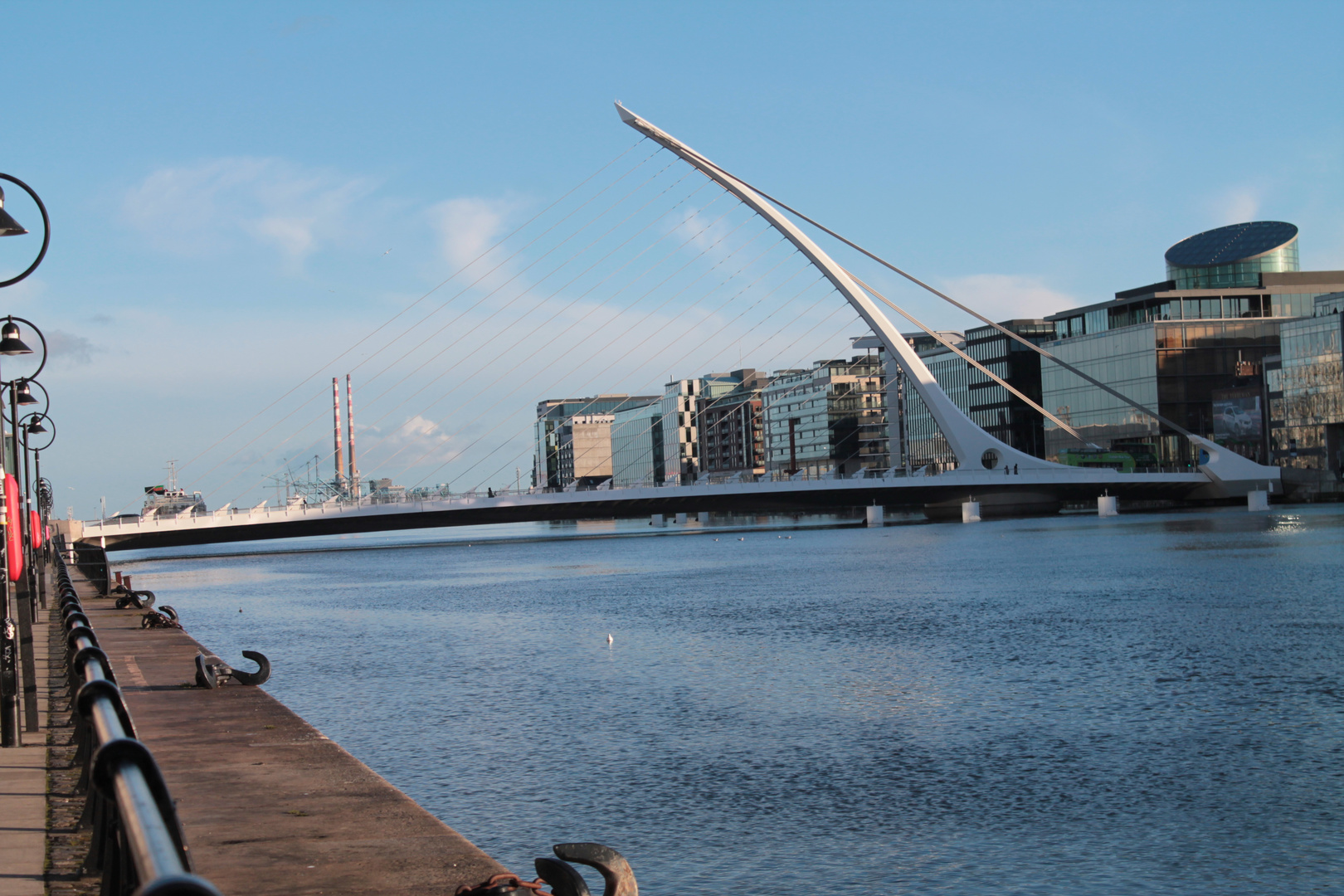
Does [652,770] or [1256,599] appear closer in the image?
[652,770]

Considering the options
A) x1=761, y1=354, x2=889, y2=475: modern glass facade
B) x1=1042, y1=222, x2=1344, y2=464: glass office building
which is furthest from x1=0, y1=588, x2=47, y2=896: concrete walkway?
x1=761, y1=354, x2=889, y2=475: modern glass facade

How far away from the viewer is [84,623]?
8312 millimetres

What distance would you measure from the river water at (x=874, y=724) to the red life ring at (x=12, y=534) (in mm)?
3957

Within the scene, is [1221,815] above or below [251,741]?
below

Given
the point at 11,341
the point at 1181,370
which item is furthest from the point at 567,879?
the point at 1181,370

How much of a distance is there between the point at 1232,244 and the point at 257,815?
143 metres

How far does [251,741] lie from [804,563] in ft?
142

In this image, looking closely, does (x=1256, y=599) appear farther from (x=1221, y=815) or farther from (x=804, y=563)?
(x=804, y=563)

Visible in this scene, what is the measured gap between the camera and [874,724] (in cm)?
1535

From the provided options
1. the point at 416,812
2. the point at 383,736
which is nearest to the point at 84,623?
the point at 416,812

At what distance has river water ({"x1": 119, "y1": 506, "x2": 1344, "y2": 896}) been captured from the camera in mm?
10062

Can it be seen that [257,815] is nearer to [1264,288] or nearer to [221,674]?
[221,674]

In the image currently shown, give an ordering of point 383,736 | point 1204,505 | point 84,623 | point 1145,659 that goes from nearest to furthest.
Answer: point 84,623 < point 383,736 < point 1145,659 < point 1204,505

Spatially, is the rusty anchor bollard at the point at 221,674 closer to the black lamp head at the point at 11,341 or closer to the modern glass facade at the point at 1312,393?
the black lamp head at the point at 11,341
